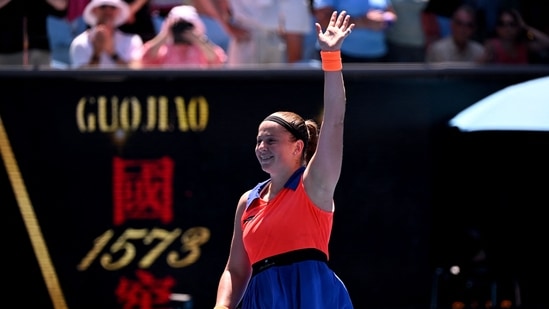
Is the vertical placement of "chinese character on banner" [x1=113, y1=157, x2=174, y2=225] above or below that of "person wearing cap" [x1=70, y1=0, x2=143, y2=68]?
below

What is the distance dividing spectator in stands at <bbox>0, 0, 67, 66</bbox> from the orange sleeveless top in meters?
3.47

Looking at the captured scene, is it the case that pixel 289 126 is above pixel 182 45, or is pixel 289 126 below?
below

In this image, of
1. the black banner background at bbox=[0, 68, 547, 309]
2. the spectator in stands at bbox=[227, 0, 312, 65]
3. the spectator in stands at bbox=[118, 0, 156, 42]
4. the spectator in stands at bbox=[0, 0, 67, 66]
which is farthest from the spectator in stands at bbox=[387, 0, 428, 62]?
the spectator in stands at bbox=[0, 0, 67, 66]

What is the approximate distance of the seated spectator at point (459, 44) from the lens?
814 centimetres

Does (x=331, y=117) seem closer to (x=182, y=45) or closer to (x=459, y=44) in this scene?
(x=182, y=45)

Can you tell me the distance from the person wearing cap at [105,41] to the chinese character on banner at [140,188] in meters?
0.65

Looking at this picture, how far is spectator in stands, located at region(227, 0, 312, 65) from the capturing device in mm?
8008

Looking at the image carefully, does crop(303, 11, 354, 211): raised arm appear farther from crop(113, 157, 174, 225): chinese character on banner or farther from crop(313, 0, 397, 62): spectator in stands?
crop(313, 0, 397, 62): spectator in stands

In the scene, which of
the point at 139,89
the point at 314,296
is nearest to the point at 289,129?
the point at 314,296

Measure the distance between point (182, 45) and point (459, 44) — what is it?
184 cm

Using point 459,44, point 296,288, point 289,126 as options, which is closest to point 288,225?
point 296,288

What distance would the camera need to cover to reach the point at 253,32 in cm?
798

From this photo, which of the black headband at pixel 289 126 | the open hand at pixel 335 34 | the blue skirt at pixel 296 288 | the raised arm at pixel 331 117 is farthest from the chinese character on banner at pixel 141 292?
the open hand at pixel 335 34

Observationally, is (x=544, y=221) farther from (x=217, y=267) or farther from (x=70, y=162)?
(x=70, y=162)
